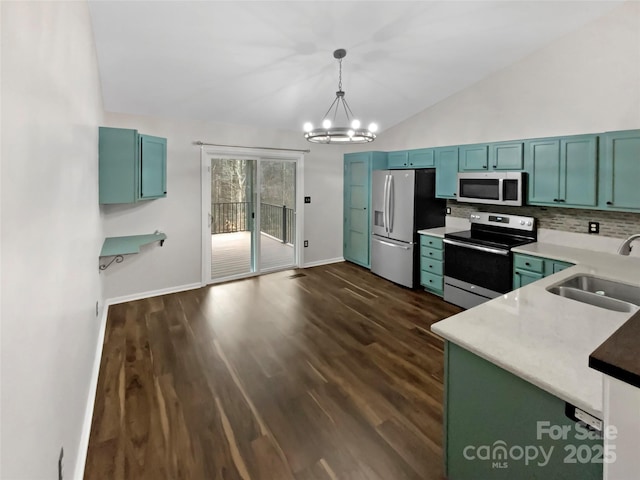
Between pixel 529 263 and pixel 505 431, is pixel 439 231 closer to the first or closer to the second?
pixel 529 263

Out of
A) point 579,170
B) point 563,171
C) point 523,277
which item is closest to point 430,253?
point 523,277

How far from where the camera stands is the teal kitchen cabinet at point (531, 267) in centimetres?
320

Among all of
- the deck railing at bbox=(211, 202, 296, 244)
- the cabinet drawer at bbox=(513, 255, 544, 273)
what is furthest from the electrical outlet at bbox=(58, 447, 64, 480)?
the deck railing at bbox=(211, 202, 296, 244)

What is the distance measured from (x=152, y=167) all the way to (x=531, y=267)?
14.1ft

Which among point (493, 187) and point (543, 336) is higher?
point (493, 187)

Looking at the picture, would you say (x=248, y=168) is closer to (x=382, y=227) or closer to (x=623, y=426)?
(x=382, y=227)

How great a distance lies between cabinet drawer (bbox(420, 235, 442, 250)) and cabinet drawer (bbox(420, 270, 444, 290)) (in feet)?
1.30

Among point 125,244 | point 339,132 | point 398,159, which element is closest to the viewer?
point 339,132

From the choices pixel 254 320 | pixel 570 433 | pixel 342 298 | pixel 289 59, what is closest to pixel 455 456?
pixel 570 433

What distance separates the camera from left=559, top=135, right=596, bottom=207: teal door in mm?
3159

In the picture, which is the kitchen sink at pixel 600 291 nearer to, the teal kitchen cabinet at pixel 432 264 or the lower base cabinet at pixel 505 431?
the lower base cabinet at pixel 505 431

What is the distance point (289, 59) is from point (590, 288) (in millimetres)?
3359

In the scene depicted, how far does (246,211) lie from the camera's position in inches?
214

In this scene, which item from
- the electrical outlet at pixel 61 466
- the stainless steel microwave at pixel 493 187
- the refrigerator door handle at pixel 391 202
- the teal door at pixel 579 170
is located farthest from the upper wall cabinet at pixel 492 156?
the electrical outlet at pixel 61 466
